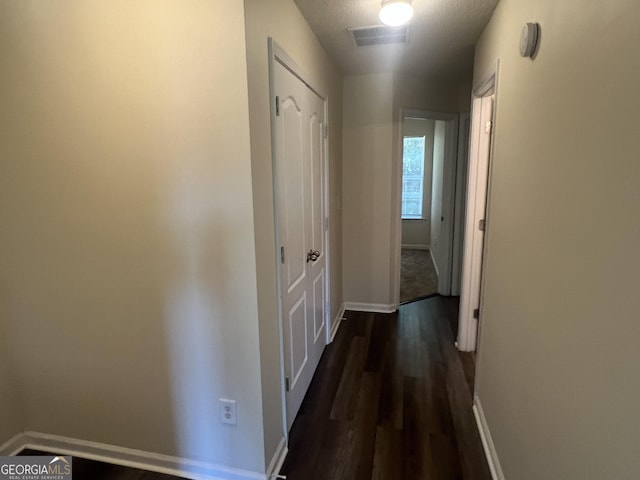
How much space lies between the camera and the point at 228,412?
1.69 metres

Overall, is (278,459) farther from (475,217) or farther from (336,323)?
(475,217)

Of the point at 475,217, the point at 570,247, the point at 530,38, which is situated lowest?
the point at 475,217

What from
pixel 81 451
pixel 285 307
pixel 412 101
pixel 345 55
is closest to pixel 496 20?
pixel 345 55

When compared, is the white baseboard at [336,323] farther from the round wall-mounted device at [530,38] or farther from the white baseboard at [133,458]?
the round wall-mounted device at [530,38]

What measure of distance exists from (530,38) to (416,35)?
4.06 feet

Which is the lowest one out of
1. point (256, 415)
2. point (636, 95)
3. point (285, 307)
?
point (256, 415)

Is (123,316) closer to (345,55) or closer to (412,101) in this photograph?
(345,55)

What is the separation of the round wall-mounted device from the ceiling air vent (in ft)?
3.52

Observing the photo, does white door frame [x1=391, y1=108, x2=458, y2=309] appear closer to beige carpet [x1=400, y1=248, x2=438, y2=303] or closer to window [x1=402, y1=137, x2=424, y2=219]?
beige carpet [x1=400, y1=248, x2=438, y2=303]

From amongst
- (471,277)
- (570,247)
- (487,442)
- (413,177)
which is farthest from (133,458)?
(413,177)

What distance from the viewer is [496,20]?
200 centimetres

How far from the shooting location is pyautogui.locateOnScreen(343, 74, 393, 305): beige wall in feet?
11.2

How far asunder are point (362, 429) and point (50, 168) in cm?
207

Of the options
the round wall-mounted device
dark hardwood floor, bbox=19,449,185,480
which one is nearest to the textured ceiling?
the round wall-mounted device
